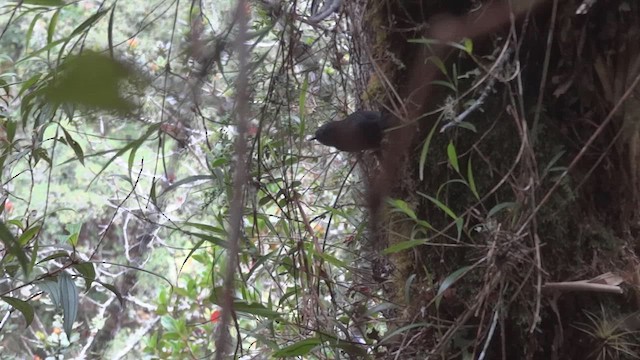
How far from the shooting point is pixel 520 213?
0.64 metres

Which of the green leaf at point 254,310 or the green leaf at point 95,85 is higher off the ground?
the green leaf at point 95,85

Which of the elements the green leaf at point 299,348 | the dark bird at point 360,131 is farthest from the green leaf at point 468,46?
the green leaf at point 299,348

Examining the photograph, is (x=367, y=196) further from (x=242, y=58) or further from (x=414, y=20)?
(x=242, y=58)

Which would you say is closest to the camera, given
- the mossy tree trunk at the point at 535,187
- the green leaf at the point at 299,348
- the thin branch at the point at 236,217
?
the thin branch at the point at 236,217

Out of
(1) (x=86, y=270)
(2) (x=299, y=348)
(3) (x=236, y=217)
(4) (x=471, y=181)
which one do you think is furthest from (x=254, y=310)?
(3) (x=236, y=217)

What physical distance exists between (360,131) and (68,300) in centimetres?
39

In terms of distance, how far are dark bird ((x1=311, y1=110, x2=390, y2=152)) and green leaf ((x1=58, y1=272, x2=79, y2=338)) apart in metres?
0.36

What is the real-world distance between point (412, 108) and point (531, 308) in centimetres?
27

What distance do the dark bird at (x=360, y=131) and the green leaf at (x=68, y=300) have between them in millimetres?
360

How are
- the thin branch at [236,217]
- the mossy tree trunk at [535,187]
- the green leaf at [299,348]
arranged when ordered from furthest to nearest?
1. the green leaf at [299,348]
2. the mossy tree trunk at [535,187]
3. the thin branch at [236,217]

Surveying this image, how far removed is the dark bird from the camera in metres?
0.77

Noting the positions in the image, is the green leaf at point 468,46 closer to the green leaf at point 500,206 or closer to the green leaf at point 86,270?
the green leaf at point 500,206

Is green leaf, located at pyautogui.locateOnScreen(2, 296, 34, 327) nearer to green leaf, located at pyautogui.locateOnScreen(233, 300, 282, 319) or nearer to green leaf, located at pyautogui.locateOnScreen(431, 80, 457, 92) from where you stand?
green leaf, located at pyautogui.locateOnScreen(233, 300, 282, 319)

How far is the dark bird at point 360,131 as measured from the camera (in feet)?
2.52
